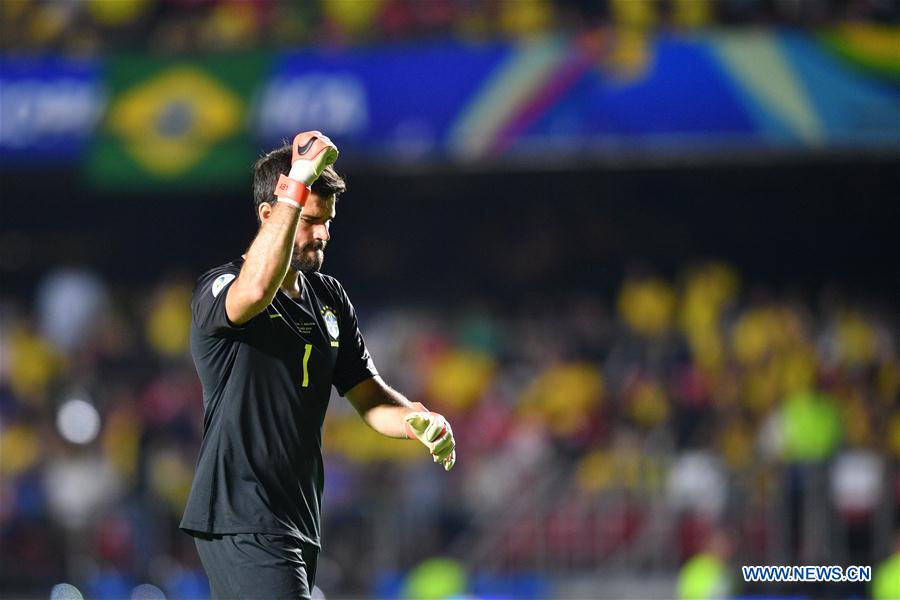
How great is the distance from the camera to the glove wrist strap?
154 inches

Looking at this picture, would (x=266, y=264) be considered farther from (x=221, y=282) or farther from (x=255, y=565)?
(x=255, y=565)

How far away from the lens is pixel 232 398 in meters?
4.09

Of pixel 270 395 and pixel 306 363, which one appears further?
pixel 306 363

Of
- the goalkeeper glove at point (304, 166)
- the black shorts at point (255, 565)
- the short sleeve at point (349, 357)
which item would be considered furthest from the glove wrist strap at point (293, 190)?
the black shorts at point (255, 565)

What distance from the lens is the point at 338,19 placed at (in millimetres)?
14734

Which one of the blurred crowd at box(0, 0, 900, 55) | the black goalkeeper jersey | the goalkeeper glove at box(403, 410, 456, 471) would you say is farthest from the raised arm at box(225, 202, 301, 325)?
the blurred crowd at box(0, 0, 900, 55)

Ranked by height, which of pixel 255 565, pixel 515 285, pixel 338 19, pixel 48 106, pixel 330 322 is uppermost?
pixel 338 19

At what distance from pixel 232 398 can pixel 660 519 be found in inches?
299

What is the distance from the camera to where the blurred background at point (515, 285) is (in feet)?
38.1

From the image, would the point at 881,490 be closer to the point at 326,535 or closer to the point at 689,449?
the point at 689,449

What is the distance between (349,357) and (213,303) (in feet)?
2.14

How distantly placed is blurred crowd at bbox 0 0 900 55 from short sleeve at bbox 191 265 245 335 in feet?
33.3

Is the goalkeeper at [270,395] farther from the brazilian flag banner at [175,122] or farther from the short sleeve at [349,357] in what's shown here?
the brazilian flag banner at [175,122]

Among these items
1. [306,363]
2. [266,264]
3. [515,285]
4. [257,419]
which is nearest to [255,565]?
[257,419]
